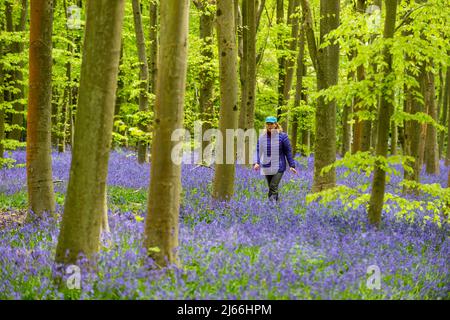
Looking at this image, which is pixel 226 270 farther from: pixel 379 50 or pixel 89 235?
pixel 379 50

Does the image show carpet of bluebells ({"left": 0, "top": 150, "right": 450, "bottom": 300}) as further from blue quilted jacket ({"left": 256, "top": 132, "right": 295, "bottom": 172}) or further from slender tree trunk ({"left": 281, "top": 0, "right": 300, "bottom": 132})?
slender tree trunk ({"left": 281, "top": 0, "right": 300, "bottom": 132})

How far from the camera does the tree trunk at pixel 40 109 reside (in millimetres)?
7316

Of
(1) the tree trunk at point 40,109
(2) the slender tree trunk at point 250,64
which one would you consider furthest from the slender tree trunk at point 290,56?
(1) the tree trunk at point 40,109

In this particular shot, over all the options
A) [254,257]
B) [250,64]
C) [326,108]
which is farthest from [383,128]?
[250,64]

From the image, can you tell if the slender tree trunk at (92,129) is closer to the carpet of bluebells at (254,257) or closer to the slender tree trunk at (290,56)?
the carpet of bluebells at (254,257)

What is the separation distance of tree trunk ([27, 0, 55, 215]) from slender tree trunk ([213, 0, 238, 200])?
3.04 m

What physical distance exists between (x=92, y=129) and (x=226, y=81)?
4.66 meters

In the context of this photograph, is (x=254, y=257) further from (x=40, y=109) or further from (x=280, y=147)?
(x=280, y=147)

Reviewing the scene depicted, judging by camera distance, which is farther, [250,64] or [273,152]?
[250,64]

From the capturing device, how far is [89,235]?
15.8 feet

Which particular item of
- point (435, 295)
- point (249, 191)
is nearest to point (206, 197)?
point (249, 191)

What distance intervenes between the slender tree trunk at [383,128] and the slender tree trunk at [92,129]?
4.00m

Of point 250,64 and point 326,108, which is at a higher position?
point 250,64

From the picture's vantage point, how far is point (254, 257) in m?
5.64
